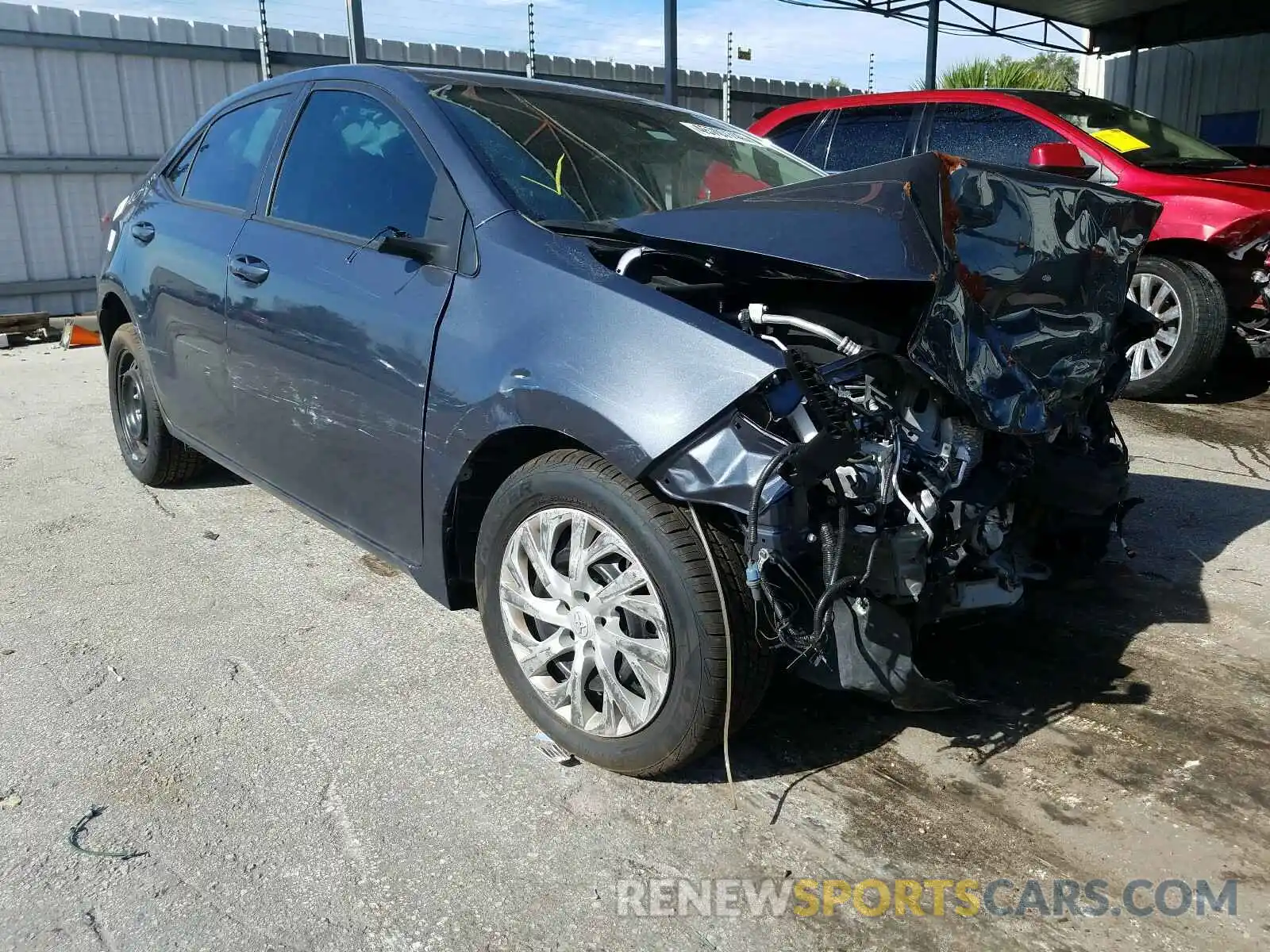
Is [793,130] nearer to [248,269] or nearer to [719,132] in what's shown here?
[719,132]

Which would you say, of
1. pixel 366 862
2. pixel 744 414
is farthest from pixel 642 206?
pixel 366 862

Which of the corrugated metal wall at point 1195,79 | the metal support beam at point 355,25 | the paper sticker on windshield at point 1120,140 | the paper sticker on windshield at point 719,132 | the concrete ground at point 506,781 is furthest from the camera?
the corrugated metal wall at point 1195,79

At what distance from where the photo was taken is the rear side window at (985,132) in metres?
6.76

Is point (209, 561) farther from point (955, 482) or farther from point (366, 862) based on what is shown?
point (955, 482)

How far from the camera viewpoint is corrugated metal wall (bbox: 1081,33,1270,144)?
50.4 ft

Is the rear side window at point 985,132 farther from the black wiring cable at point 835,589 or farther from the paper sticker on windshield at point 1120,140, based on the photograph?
the black wiring cable at point 835,589

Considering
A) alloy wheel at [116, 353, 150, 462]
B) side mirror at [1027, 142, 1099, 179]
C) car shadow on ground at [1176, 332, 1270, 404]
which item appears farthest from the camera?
car shadow on ground at [1176, 332, 1270, 404]

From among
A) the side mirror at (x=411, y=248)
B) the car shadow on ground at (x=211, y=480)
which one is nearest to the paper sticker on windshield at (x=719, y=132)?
the side mirror at (x=411, y=248)

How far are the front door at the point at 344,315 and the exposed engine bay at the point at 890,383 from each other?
57cm

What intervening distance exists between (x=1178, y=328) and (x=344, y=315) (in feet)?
16.8

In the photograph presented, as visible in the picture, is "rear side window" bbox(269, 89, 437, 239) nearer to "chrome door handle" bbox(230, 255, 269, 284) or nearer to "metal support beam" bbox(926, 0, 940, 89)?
"chrome door handle" bbox(230, 255, 269, 284)

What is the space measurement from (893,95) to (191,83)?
25.2 feet

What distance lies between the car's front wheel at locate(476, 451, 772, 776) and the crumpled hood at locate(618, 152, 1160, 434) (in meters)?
0.65

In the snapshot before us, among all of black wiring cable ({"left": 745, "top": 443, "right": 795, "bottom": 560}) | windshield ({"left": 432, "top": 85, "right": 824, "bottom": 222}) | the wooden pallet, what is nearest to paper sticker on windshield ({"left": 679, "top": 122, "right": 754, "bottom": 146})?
windshield ({"left": 432, "top": 85, "right": 824, "bottom": 222})
